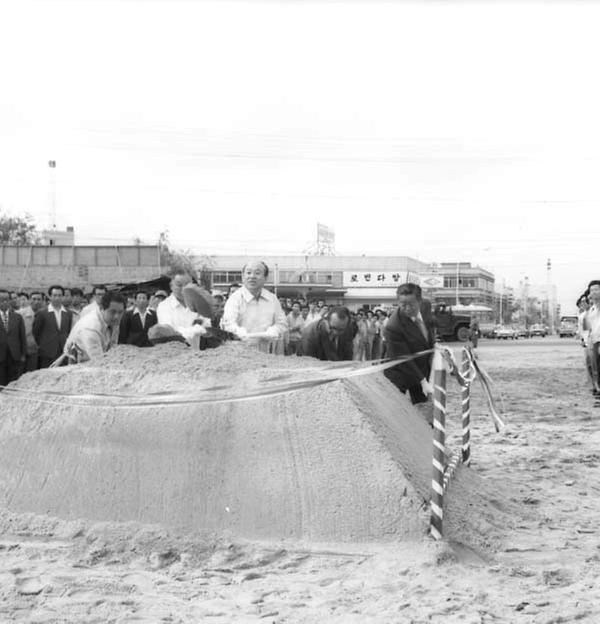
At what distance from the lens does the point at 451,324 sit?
36.4 metres

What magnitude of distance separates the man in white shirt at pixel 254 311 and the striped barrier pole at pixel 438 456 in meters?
1.59

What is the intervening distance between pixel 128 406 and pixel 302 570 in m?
1.72

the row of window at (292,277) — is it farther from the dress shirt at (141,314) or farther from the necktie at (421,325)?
the necktie at (421,325)

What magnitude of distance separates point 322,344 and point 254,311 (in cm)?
149

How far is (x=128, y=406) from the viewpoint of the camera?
5.58 m

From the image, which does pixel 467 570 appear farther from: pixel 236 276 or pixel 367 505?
pixel 236 276

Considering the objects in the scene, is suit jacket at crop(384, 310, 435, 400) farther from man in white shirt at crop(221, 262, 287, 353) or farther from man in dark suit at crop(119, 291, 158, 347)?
man in dark suit at crop(119, 291, 158, 347)

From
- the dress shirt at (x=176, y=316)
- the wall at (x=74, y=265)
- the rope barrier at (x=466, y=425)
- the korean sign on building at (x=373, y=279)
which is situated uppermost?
the korean sign on building at (x=373, y=279)

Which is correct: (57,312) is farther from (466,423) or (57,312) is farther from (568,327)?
(568,327)

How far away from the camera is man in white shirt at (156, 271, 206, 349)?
7403 millimetres

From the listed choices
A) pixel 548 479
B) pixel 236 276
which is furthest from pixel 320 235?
pixel 548 479

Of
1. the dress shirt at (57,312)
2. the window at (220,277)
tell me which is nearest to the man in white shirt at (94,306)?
the dress shirt at (57,312)

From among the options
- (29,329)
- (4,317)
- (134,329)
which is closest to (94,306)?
(134,329)

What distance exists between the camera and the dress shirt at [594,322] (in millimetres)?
12133
